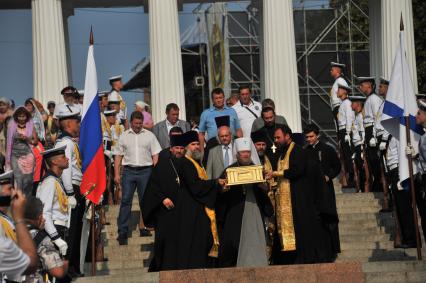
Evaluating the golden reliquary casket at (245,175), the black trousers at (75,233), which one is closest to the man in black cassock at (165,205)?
the black trousers at (75,233)

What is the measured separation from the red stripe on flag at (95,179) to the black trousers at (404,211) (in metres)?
4.91

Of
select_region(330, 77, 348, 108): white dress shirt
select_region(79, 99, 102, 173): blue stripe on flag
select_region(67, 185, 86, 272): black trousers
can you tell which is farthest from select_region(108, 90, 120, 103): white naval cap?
select_region(67, 185, 86, 272): black trousers

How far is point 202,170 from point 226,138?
0.59m

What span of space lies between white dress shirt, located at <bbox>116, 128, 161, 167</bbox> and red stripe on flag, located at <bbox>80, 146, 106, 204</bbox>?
3.07 meters

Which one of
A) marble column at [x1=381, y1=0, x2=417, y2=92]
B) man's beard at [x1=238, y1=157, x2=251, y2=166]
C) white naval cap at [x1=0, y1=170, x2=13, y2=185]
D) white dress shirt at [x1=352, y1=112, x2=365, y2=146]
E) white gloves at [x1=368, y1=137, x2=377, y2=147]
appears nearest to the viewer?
white naval cap at [x1=0, y1=170, x2=13, y2=185]

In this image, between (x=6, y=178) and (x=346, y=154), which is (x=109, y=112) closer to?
(x=346, y=154)

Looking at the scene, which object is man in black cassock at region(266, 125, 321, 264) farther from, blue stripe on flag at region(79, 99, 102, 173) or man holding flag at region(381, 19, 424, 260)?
blue stripe on flag at region(79, 99, 102, 173)

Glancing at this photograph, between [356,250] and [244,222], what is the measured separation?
3461mm

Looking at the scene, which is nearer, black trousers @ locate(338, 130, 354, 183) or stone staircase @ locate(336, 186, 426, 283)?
stone staircase @ locate(336, 186, 426, 283)

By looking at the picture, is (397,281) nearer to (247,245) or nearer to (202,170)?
(247,245)

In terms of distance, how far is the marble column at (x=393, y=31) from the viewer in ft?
113

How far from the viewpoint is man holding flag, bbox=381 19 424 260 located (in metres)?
20.6

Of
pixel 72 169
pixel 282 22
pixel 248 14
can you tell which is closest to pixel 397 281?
pixel 72 169

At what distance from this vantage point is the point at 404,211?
72.2ft
